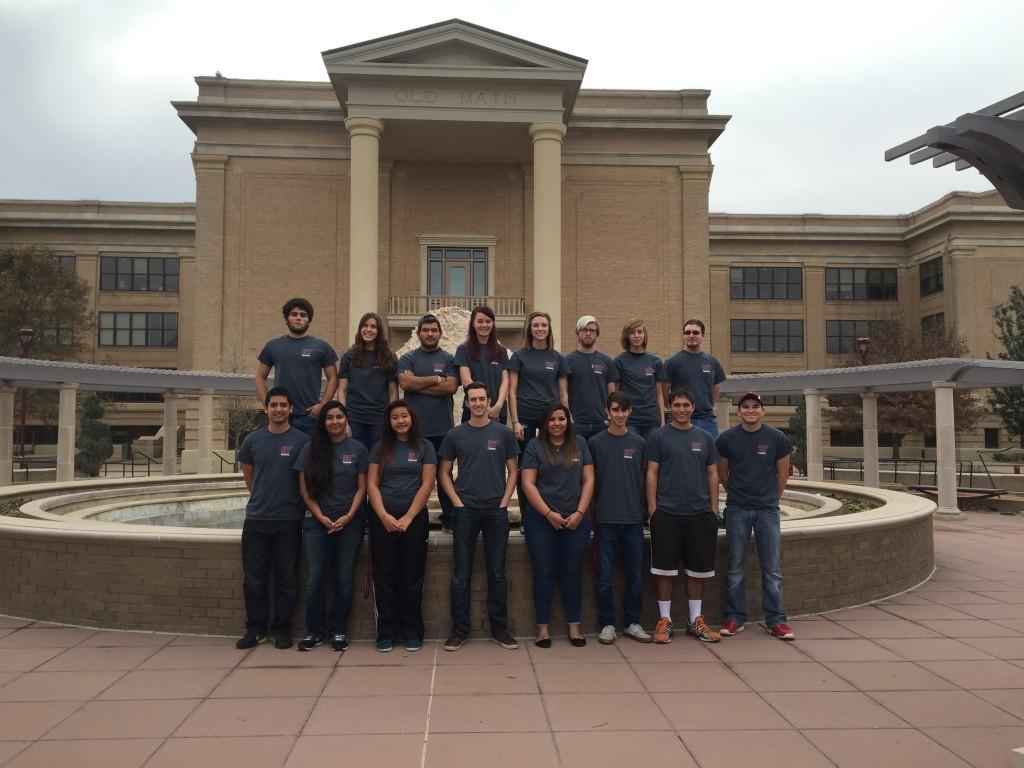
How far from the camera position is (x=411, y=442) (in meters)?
6.40

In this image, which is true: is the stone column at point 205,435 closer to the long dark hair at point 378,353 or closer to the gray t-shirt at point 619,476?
the long dark hair at point 378,353

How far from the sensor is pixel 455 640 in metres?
6.30

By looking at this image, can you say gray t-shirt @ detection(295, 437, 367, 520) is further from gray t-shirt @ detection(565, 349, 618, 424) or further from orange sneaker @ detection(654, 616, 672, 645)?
orange sneaker @ detection(654, 616, 672, 645)

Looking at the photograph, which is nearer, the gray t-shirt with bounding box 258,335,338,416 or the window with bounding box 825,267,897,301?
the gray t-shirt with bounding box 258,335,338,416

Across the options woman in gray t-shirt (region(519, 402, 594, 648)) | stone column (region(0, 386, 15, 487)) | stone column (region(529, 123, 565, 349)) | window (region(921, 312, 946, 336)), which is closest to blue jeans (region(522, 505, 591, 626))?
woman in gray t-shirt (region(519, 402, 594, 648))

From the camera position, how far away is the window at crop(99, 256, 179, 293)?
2000 inches

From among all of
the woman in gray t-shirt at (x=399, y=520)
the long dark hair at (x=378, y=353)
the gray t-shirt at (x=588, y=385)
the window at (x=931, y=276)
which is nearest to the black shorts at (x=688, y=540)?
the gray t-shirt at (x=588, y=385)

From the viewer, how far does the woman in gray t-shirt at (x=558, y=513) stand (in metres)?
6.36

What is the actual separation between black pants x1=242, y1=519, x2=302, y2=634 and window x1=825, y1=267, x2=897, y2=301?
52370 mm

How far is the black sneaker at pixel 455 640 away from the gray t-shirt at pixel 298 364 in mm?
2312

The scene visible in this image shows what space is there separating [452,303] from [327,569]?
30.9 metres

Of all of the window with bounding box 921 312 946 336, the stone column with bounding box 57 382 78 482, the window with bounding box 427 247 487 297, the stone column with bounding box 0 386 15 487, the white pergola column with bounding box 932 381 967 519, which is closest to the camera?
the white pergola column with bounding box 932 381 967 519

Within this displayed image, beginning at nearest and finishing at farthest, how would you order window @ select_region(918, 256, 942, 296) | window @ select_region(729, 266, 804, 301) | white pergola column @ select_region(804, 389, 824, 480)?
white pergola column @ select_region(804, 389, 824, 480) < window @ select_region(918, 256, 942, 296) < window @ select_region(729, 266, 804, 301)

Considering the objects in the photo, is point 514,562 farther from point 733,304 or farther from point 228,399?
point 733,304
